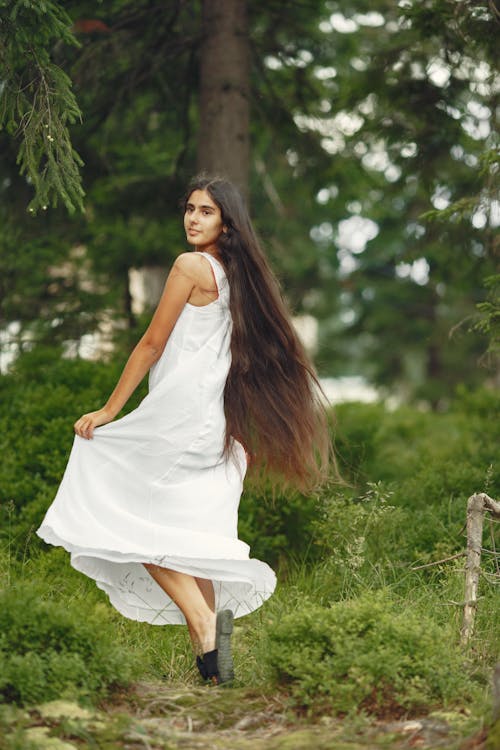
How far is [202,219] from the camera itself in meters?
5.09

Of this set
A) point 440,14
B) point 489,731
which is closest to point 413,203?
point 440,14

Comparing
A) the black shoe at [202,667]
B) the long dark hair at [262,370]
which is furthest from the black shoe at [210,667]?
the long dark hair at [262,370]

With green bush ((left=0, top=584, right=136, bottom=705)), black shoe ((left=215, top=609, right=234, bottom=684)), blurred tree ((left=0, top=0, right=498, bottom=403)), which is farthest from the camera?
blurred tree ((left=0, top=0, right=498, bottom=403))

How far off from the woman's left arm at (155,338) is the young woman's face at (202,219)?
208mm

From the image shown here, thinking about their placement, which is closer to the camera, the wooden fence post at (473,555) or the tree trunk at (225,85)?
the wooden fence post at (473,555)

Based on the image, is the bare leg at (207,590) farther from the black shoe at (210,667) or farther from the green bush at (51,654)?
the green bush at (51,654)

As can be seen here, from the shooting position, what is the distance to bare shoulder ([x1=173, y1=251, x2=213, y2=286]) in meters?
4.90

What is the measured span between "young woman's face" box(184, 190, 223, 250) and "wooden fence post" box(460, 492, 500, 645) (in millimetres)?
1905

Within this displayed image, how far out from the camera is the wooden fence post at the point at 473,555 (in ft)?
15.8

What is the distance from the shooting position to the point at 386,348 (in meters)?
18.3

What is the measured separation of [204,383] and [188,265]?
1.93 feet

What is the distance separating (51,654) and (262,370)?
186 centimetres

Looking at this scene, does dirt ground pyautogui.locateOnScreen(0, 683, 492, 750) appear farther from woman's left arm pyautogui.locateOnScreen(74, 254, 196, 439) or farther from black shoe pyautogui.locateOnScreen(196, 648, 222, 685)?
woman's left arm pyautogui.locateOnScreen(74, 254, 196, 439)

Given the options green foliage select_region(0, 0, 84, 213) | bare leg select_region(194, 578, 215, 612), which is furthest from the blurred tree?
bare leg select_region(194, 578, 215, 612)
